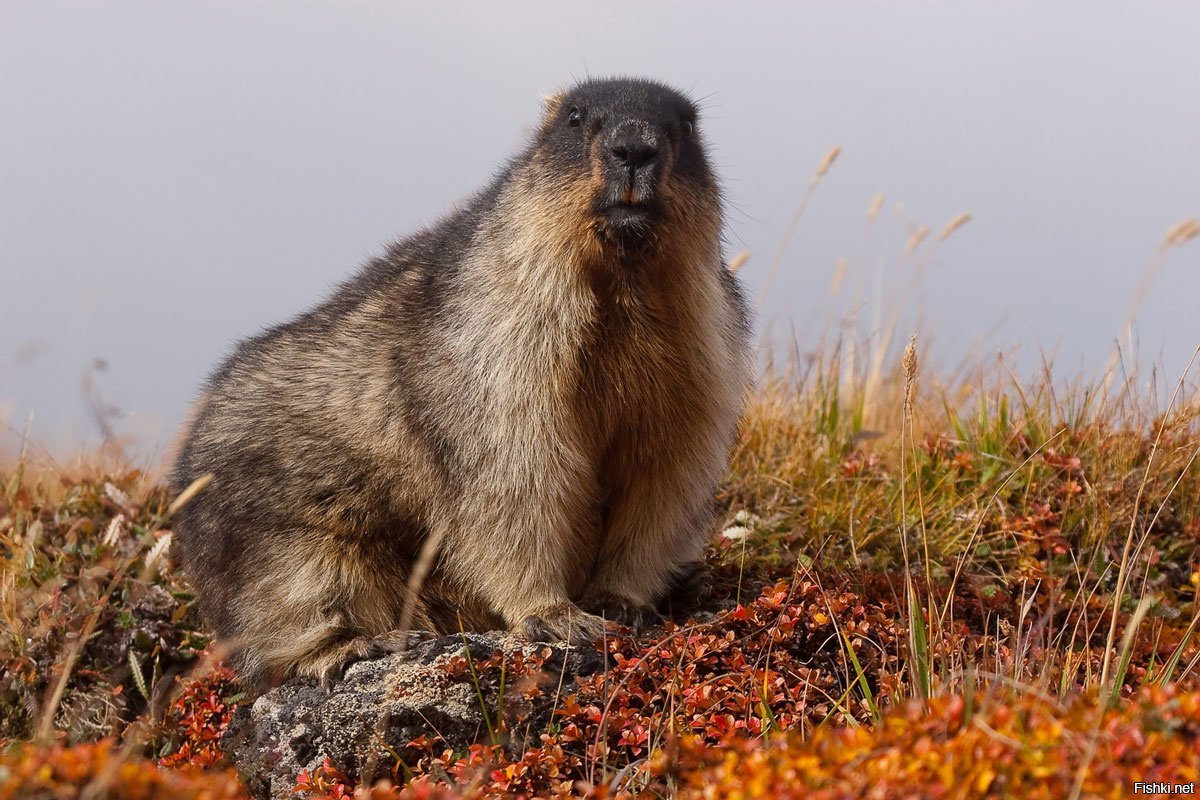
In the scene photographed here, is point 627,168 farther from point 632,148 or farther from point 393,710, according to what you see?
point 393,710

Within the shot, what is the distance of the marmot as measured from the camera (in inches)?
224

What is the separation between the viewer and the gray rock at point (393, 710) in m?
5.43

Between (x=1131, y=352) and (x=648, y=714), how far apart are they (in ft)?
16.9

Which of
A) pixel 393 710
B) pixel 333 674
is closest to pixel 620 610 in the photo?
pixel 393 710

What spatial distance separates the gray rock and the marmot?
0.52 feet

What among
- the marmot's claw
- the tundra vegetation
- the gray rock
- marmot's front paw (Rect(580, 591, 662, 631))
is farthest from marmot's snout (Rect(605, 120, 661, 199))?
the marmot's claw

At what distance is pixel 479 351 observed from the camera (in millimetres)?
5902

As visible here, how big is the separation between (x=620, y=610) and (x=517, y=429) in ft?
3.67

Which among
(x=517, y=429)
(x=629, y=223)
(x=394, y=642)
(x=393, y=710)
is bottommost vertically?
(x=393, y=710)

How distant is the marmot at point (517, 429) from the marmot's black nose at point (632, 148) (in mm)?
15

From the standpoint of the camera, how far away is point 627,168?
17.8 feet


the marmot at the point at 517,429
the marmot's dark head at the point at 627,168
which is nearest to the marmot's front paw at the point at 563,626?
the marmot at the point at 517,429

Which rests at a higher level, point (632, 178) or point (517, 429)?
point (632, 178)

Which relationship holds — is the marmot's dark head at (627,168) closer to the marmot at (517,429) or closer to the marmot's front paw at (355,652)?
the marmot at (517,429)
